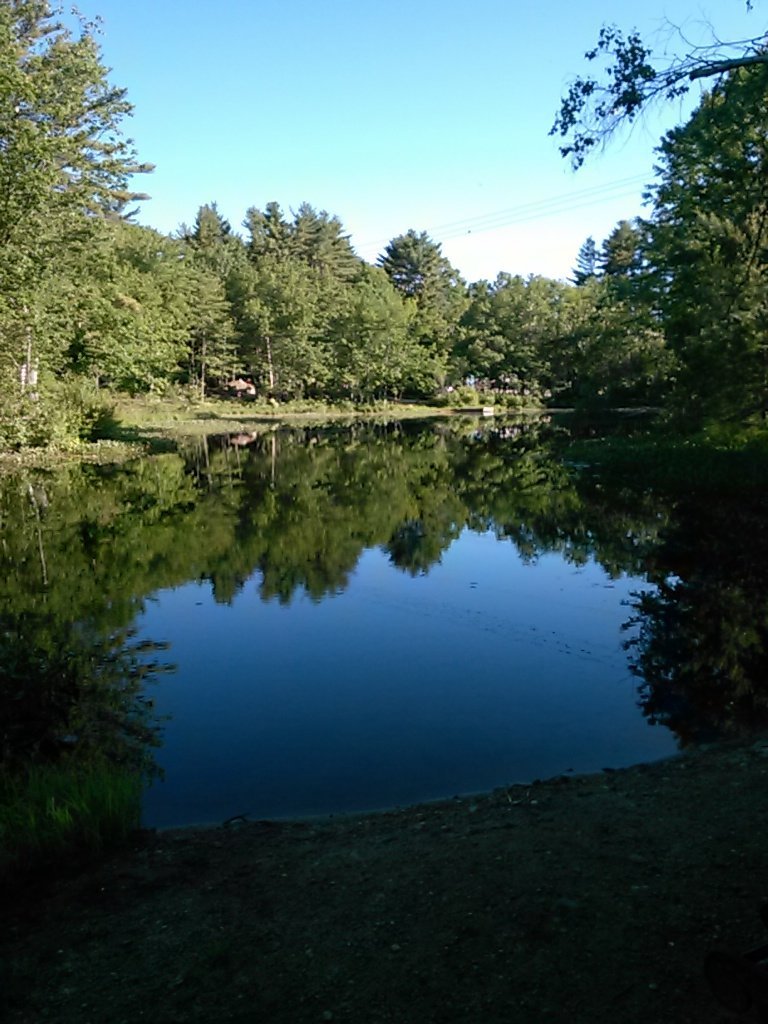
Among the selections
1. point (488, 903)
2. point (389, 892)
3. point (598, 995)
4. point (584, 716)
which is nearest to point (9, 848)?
point (389, 892)

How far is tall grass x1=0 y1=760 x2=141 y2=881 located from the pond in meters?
0.74

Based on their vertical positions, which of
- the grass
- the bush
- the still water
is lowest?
the still water

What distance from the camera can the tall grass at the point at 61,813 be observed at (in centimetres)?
546

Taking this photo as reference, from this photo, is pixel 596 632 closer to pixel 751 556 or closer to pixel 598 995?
pixel 751 556

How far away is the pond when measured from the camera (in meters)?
7.66

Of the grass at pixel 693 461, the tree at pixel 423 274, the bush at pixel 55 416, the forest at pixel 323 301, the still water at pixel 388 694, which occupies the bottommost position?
the still water at pixel 388 694

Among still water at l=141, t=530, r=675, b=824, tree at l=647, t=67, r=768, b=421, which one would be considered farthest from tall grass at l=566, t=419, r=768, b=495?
still water at l=141, t=530, r=675, b=824

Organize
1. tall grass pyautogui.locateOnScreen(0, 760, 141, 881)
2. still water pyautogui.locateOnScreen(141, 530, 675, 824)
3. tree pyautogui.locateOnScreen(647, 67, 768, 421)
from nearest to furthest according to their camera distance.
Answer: tall grass pyautogui.locateOnScreen(0, 760, 141, 881)
still water pyautogui.locateOnScreen(141, 530, 675, 824)
tree pyautogui.locateOnScreen(647, 67, 768, 421)

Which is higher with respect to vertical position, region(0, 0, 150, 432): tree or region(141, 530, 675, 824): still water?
region(0, 0, 150, 432): tree

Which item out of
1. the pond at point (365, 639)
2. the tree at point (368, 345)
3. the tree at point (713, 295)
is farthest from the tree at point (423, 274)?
the pond at point (365, 639)

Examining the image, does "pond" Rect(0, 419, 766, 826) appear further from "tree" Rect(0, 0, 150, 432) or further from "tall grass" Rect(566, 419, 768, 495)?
"tree" Rect(0, 0, 150, 432)

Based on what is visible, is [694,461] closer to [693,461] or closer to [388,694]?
[693,461]

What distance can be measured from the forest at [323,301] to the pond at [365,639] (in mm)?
4998

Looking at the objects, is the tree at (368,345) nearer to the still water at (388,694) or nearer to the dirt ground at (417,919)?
the still water at (388,694)
